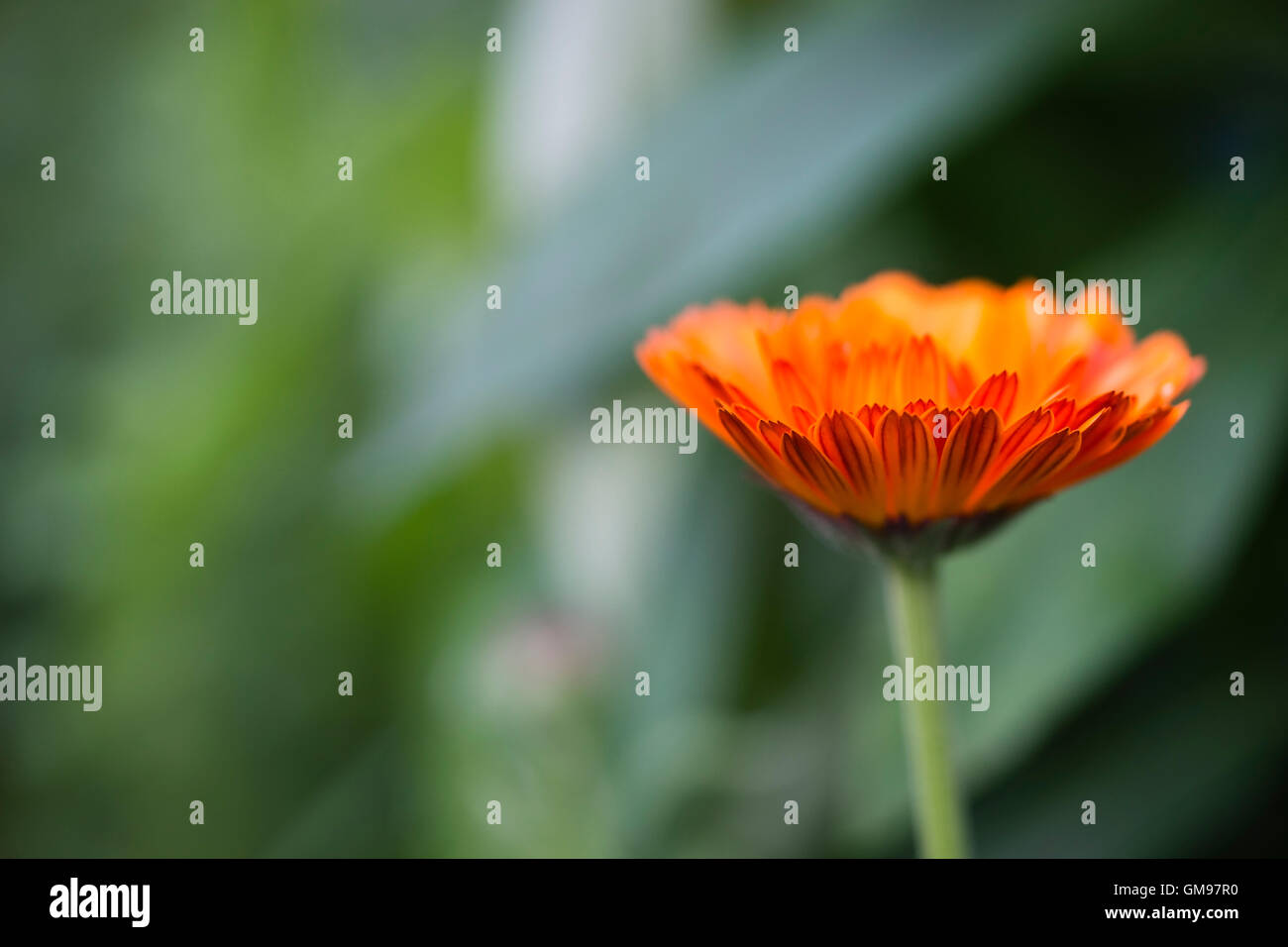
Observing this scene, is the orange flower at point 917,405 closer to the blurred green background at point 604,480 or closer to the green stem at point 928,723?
the green stem at point 928,723

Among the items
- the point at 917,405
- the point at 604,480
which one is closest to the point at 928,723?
the point at 917,405

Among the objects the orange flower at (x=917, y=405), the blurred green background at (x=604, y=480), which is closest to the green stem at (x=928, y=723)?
the orange flower at (x=917, y=405)

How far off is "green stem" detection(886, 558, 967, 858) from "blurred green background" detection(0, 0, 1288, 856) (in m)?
0.19

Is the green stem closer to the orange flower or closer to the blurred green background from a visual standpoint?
the orange flower

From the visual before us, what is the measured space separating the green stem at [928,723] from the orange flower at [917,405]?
1 cm

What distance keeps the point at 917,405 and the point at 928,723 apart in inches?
2.6

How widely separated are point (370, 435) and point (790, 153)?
0.27 m

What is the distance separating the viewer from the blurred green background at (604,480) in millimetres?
551

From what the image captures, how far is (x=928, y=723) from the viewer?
0.24m

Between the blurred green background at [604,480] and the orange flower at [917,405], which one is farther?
the blurred green background at [604,480]
